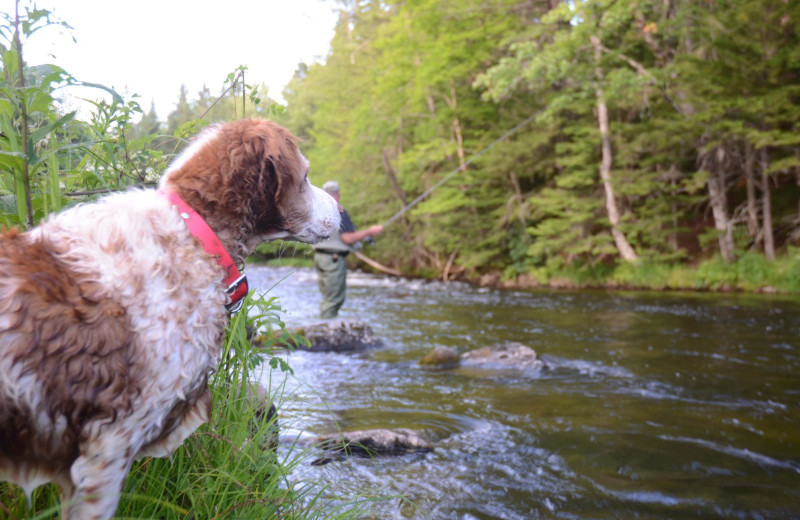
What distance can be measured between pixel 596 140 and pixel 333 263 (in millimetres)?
12648

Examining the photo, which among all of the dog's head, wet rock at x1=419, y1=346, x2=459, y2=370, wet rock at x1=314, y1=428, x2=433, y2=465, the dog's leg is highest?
the dog's head

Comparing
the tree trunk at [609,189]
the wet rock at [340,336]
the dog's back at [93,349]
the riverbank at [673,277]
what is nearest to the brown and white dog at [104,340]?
the dog's back at [93,349]

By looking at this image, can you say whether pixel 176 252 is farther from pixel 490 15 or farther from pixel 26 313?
pixel 490 15

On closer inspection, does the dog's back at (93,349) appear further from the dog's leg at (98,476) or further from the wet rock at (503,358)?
the wet rock at (503,358)

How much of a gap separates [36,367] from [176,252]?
49cm

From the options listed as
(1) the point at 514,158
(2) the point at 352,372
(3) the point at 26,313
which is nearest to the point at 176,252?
(3) the point at 26,313

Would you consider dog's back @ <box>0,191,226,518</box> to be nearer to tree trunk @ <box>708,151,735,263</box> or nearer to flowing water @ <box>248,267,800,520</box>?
flowing water @ <box>248,267,800,520</box>

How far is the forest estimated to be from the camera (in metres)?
15.8

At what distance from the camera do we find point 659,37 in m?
18.2

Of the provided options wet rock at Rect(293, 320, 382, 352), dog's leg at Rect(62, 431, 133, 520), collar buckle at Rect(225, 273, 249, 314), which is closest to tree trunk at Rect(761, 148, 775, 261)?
wet rock at Rect(293, 320, 382, 352)

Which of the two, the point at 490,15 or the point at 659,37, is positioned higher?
the point at 490,15

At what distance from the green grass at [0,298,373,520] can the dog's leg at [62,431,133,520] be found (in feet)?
1.28

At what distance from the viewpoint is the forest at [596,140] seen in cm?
1576

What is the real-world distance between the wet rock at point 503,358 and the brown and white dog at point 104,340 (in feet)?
19.8
